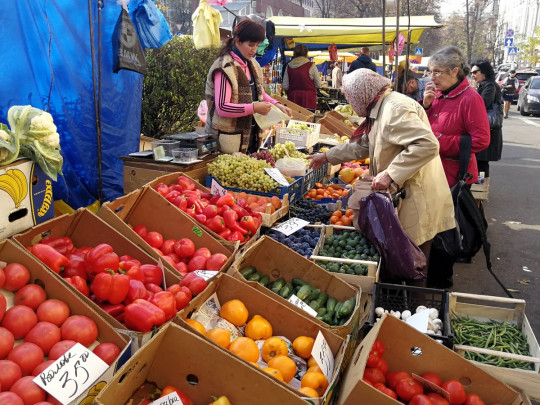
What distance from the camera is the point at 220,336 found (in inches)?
93.2

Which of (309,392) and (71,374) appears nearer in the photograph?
(71,374)

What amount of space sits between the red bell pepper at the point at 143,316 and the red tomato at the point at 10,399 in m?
0.61

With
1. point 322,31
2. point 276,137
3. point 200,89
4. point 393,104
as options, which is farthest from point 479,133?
point 322,31

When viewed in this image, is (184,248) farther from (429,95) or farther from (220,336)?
(429,95)

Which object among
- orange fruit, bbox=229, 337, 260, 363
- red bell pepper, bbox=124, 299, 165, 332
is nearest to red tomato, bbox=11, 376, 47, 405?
red bell pepper, bbox=124, 299, 165, 332

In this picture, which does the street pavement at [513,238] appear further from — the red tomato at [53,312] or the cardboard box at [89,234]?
the red tomato at [53,312]

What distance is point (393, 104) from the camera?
3416mm

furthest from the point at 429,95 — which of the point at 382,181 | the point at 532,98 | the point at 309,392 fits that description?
the point at 532,98

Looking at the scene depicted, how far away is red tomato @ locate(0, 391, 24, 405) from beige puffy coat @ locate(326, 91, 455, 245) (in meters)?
2.62

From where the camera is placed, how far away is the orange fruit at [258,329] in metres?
2.51

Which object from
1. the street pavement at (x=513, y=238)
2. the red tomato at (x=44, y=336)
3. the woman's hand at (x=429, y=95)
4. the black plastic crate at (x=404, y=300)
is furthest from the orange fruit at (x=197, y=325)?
the woman's hand at (x=429, y=95)

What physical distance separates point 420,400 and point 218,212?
1986 millimetres

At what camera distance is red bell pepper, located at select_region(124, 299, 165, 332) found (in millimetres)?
2230

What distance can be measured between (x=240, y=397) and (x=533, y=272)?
489cm
